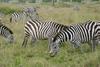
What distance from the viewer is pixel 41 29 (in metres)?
11.0

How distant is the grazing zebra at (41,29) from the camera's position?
10.9 metres

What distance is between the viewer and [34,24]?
1116 centimetres

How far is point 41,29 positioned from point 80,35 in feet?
5.67

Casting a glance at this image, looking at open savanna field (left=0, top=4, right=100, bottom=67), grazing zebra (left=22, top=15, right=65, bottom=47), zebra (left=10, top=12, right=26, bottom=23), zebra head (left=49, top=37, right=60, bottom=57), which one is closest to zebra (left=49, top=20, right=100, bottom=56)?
zebra head (left=49, top=37, right=60, bottom=57)

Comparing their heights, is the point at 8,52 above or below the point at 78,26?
below

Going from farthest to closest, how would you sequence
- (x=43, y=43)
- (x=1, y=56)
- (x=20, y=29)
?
1. (x=20, y=29)
2. (x=43, y=43)
3. (x=1, y=56)

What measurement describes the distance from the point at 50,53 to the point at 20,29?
6.49 metres

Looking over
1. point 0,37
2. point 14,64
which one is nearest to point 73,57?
point 14,64

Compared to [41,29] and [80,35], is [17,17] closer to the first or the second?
[41,29]

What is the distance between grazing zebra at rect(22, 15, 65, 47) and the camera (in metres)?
10.9

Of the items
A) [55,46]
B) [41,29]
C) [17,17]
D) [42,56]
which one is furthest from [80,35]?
[17,17]

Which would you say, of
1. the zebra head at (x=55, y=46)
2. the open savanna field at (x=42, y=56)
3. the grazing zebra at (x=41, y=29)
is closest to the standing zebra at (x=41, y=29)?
the grazing zebra at (x=41, y=29)

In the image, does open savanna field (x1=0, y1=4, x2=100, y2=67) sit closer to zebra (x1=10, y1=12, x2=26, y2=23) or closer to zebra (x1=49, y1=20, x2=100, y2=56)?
zebra (x1=49, y1=20, x2=100, y2=56)

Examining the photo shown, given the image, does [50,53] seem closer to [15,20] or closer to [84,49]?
[84,49]
